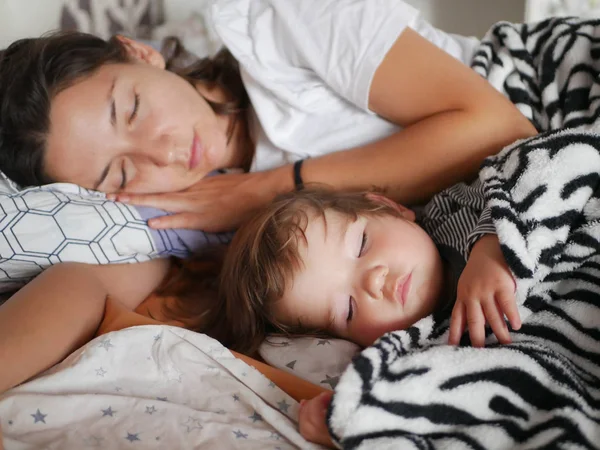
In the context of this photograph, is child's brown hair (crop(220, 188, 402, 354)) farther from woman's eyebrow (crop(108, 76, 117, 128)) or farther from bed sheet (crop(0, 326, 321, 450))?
woman's eyebrow (crop(108, 76, 117, 128))

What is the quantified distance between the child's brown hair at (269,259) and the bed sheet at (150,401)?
0.45ft

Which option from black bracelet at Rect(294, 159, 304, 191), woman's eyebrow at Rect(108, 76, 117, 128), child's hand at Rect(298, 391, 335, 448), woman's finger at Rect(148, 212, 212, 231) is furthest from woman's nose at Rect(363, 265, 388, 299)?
woman's eyebrow at Rect(108, 76, 117, 128)

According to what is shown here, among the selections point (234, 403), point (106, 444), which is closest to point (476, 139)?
point (234, 403)

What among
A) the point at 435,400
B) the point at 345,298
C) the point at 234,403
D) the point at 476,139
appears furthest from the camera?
the point at 476,139

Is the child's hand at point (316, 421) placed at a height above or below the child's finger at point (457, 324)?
below

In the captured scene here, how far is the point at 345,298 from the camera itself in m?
0.91

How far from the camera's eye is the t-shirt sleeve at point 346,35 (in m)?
1.08

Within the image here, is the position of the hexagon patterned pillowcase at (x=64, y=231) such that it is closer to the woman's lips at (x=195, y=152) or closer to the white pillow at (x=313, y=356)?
the woman's lips at (x=195, y=152)

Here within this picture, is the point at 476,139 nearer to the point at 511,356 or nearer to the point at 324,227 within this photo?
the point at 324,227

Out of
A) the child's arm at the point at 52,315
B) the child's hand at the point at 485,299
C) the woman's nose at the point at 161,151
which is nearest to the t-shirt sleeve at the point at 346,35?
the woman's nose at the point at 161,151

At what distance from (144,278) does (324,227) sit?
43 centimetres

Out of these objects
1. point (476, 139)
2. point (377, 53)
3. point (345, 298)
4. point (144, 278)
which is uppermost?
point (377, 53)

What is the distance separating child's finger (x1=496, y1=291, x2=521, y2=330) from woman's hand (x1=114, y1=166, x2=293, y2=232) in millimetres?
525

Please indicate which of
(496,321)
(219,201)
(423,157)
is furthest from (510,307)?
(219,201)
